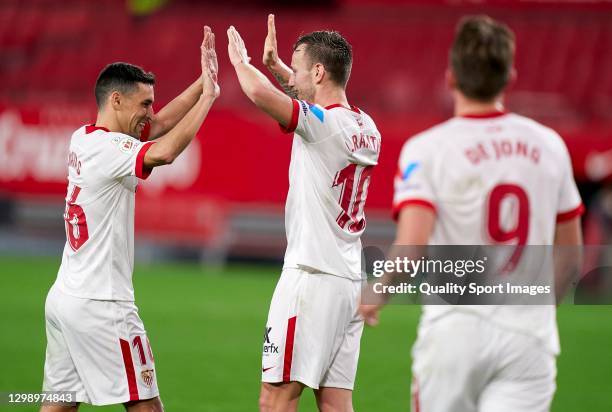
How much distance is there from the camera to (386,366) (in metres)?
9.26

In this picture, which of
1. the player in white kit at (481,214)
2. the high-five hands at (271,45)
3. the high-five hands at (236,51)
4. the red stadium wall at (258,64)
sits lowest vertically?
the player in white kit at (481,214)

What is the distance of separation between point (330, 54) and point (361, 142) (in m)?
0.50

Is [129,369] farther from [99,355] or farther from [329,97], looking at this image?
[329,97]

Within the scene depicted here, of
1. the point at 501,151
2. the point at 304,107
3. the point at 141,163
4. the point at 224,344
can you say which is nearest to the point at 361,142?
the point at 304,107

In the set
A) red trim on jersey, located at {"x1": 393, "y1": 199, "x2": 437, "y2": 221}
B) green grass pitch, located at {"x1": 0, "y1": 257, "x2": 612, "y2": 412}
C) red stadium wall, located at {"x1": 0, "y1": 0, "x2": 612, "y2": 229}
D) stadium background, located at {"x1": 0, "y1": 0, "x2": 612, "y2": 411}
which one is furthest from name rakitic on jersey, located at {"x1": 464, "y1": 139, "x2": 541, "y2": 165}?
red stadium wall, located at {"x1": 0, "y1": 0, "x2": 612, "y2": 229}

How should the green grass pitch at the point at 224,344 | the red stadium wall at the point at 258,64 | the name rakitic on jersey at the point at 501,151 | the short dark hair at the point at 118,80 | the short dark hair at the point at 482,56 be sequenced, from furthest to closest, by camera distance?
1. the red stadium wall at the point at 258,64
2. the green grass pitch at the point at 224,344
3. the short dark hair at the point at 118,80
4. the name rakitic on jersey at the point at 501,151
5. the short dark hair at the point at 482,56

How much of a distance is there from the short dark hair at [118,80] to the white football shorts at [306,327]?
4.40ft

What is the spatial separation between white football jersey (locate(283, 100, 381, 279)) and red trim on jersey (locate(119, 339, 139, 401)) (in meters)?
0.93

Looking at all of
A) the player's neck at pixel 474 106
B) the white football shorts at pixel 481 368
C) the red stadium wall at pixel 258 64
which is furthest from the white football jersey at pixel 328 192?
the red stadium wall at pixel 258 64

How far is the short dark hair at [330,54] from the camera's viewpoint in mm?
5059

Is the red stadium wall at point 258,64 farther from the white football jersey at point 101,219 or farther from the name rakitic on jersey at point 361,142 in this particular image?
the white football jersey at point 101,219

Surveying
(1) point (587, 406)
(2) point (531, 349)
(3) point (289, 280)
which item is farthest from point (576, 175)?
(2) point (531, 349)

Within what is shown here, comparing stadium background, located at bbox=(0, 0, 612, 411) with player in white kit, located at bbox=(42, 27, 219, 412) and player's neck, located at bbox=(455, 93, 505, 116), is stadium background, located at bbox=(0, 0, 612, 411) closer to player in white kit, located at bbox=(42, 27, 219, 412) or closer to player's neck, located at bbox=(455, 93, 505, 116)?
player in white kit, located at bbox=(42, 27, 219, 412)

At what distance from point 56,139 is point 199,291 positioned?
535 cm
